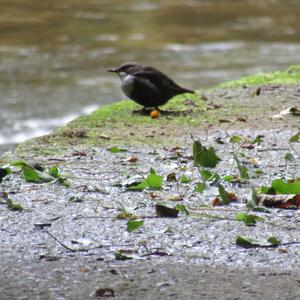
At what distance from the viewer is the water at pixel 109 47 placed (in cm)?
1020

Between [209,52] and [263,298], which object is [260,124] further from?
[209,52]

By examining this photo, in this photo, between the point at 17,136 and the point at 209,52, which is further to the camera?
the point at 209,52

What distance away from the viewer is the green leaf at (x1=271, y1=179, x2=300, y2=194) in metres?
4.67

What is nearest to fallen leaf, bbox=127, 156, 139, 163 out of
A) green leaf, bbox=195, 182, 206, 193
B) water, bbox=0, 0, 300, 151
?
green leaf, bbox=195, 182, 206, 193

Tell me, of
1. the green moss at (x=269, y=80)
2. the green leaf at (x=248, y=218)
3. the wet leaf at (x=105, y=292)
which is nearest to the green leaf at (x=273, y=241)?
the green leaf at (x=248, y=218)

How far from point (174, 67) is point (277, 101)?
15.2ft

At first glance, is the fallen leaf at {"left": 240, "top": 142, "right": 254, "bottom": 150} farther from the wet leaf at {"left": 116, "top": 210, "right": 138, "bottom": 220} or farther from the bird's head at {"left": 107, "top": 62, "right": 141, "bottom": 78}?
the wet leaf at {"left": 116, "top": 210, "right": 138, "bottom": 220}

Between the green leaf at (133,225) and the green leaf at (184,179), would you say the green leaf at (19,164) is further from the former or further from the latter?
the green leaf at (133,225)

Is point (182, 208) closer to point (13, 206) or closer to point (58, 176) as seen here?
point (13, 206)

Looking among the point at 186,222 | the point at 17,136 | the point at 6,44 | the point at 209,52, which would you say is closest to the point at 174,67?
the point at 209,52

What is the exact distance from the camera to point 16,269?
3.73 meters

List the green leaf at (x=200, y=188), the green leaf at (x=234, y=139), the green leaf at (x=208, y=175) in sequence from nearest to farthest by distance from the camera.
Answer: the green leaf at (x=200, y=188)
the green leaf at (x=208, y=175)
the green leaf at (x=234, y=139)

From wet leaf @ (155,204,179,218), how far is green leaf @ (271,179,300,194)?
1.73ft

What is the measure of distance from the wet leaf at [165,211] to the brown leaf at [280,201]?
1.37ft
